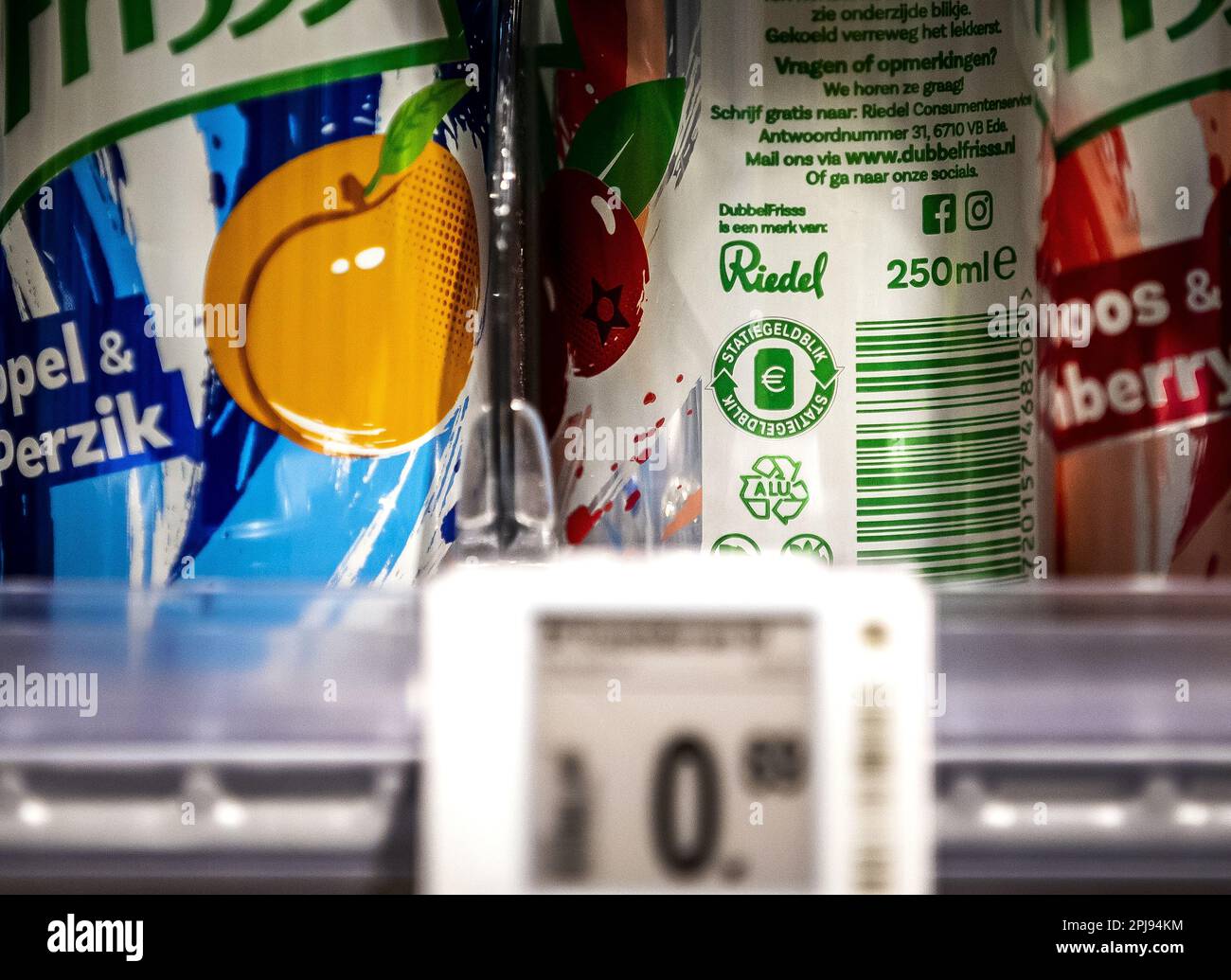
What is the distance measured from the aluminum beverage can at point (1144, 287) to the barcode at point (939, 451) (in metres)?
0.07

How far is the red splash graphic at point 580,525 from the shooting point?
70cm

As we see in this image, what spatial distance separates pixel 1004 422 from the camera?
2.26 feet

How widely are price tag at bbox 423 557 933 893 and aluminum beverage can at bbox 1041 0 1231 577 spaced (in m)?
0.29

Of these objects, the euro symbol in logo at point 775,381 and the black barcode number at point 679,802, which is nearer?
the black barcode number at point 679,802

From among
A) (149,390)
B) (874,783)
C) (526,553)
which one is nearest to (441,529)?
(526,553)

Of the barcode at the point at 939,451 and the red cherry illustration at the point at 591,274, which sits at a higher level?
the red cherry illustration at the point at 591,274

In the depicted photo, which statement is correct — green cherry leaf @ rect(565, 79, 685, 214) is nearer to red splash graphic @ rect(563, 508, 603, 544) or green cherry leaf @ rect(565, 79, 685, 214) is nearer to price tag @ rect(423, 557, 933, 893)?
red splash graphic @ rect(563, 508, 603, 544)

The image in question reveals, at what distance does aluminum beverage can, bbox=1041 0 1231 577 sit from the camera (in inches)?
Answer: 27.2
